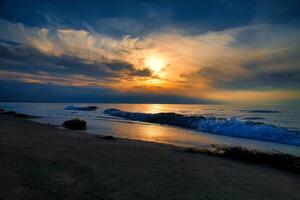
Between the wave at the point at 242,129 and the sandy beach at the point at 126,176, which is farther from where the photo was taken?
the wave at the point at 242,129

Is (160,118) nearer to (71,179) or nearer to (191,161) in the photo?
(191,161)

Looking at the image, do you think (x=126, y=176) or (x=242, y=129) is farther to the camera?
(x=242, y=129)

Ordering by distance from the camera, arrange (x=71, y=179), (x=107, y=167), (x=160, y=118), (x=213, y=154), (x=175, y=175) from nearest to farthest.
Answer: (x=71, y=179) < (x=175, y=175) < (x=107, y=167) < (x=213, y=154) < (x=160, y=118)

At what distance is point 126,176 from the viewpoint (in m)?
4.84

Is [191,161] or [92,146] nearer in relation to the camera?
[191,161]

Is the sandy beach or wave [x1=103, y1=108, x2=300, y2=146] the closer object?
the sandy beach

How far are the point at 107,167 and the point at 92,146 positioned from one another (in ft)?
8.67

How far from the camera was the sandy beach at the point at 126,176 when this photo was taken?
3.92 metres

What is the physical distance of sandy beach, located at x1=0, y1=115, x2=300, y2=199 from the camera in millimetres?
3925

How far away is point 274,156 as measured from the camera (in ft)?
24.5

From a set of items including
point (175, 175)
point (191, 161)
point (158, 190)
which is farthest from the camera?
point (191, 161)

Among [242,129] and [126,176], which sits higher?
[242,129]

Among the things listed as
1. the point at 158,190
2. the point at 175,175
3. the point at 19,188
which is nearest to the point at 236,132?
the point at 175,175

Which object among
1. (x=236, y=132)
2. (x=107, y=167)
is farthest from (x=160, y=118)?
(x=107, y=167)
